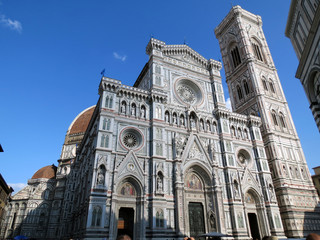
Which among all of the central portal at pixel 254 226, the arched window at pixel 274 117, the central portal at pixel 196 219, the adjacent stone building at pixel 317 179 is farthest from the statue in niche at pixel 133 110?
the adjacent stone building at pixel 317 179

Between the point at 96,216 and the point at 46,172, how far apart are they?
3894 centimetres

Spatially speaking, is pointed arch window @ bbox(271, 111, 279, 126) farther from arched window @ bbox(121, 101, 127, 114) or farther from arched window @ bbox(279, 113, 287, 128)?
arched window @ bbox(121, 101, 127, 114)

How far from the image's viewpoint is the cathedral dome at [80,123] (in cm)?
5847

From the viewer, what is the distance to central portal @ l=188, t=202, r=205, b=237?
23.4 metres

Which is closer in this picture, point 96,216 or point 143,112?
point 96,216

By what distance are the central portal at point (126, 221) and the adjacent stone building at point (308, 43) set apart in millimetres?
17529

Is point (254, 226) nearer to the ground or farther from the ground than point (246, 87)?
nearer to the ground

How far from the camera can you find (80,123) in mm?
60125

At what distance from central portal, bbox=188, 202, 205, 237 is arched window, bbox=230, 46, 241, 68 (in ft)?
106

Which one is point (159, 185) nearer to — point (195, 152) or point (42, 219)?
point (195, 152)

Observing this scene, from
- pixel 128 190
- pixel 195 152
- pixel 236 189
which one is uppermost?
pixel 195 152

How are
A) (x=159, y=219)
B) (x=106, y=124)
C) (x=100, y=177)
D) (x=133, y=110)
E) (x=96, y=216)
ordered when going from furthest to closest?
(x=133, y=110), (x=106, y=124), (x=159, y=219), (x=100, y=177), (x=96, y=216)

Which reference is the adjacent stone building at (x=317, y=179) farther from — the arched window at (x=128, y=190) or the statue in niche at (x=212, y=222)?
A: the arched window at (x=128, y=190)

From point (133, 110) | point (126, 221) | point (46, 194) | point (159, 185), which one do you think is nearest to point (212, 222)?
point (159, 185)
